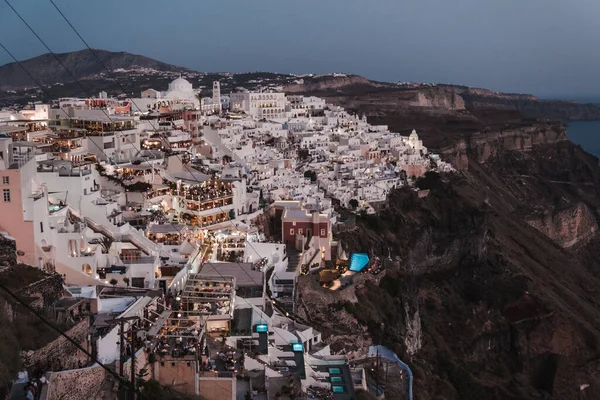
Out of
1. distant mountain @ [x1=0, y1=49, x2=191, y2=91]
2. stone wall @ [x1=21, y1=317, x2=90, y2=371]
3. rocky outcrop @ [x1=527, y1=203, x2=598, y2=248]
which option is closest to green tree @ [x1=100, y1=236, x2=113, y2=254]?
stone wall @ [x1=21, y1=317, x2=90, y2=371]

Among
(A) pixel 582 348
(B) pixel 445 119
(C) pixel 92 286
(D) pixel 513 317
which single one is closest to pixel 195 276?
(C) pixel 92 286

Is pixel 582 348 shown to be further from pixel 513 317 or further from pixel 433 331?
pixel 433 331

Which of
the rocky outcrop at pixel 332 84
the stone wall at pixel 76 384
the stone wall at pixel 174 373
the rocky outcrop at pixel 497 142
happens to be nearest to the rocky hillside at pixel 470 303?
the rocky outcrop at pixel 497 142

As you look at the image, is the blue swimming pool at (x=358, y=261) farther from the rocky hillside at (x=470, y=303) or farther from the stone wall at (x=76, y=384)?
the stone wall at (x=76, y=384)

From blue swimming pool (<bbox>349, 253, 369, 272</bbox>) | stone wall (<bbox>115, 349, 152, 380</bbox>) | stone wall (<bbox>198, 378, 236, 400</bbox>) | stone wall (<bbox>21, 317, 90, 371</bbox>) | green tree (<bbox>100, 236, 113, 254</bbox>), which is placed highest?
stone wall (<bbox>21, 317, 90, 371</bbox>)

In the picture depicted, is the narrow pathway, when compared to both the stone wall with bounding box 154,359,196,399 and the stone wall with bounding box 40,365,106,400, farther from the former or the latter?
the stone wall with bounding box 40,365,106,400

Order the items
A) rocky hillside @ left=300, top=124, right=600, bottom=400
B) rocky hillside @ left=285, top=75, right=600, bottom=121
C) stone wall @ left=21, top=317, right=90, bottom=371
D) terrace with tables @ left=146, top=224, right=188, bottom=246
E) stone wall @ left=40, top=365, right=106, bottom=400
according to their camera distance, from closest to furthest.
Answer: stone wall @ left=40, top=365, right=106, bottom=400 < stone wall @ left=21, top=317, right=90, bottom=371 < terrace with tables @ left=146, top=224, right=188, bottom=246 < rocky hillside @ left=300, top=124, right=600, bottom=400 < rocky hillside @ left=285, top=75, right=600, bottom=121

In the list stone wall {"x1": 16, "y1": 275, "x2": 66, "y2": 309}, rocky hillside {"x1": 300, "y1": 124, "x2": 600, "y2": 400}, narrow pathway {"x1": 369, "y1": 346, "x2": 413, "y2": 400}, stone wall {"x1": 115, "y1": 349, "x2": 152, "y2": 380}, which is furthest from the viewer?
rocky hillside {"x1": 300, "y1": 124, "x2": 600, "y2": 400}
